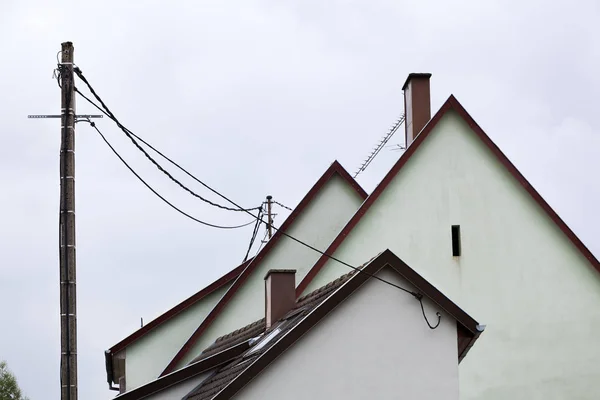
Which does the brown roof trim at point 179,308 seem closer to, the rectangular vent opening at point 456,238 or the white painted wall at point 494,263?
the white painted wall at point 494,263

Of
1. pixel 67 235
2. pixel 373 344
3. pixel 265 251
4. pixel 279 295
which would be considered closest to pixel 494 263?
pixel 265 251

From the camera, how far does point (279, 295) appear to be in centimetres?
2005

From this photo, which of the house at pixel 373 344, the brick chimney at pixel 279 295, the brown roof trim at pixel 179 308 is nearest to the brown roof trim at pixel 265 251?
the brown roof trim at pixel 179 308

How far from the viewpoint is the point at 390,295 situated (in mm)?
16531

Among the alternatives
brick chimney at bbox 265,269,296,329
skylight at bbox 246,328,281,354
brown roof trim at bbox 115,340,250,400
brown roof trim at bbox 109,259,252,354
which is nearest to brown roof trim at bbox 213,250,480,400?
skylight at bbox 246,328,281,354

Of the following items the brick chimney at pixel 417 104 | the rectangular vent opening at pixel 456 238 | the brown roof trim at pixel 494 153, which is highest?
the brick chimney at pixel 417 104

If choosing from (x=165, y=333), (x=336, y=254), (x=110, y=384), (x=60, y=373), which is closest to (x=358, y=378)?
(x=60, y=373)

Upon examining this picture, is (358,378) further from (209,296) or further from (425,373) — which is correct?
(209,296)

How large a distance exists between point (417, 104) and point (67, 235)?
1088cm

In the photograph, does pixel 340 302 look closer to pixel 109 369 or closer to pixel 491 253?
pixel 491 253

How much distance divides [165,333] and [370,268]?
38.3ft

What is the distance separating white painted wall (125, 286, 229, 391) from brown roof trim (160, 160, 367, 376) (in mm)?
1075

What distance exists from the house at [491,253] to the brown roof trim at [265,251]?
229 centimetres

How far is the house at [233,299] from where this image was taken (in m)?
25.3
